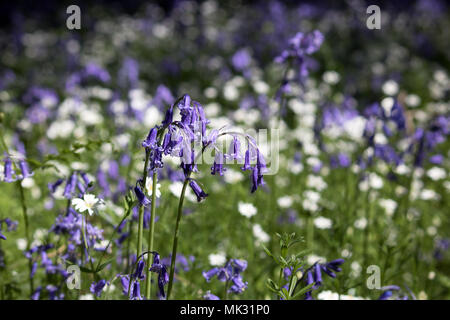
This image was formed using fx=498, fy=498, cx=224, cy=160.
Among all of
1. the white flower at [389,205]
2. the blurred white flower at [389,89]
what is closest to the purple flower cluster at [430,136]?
the white flower at [389,205]

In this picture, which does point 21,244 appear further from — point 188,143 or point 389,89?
point 389,89

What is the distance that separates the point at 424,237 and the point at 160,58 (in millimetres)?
5071

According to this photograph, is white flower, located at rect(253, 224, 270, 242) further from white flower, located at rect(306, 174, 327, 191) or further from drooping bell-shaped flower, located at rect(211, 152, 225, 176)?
drooping bell-shaped flower, located at rect(211, 152, 225, 176)

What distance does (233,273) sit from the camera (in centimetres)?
227

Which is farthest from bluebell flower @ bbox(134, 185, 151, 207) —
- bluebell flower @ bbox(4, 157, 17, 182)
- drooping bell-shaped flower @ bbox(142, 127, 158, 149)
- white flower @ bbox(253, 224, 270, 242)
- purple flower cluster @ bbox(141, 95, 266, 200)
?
white flower @ bbox(253, 224, 270, 242)

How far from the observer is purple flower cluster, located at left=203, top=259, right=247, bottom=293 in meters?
2.20

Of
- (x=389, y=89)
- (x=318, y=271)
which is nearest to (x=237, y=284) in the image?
(x=318, y=271)

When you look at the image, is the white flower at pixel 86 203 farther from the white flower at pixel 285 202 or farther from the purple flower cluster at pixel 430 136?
the purple flower cluster at pixel 430 136

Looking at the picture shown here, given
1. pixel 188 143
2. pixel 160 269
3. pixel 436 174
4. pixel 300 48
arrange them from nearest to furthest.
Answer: pixel 188 143 < pixel 160 269 < pixel 300 48 < pixel 436 174

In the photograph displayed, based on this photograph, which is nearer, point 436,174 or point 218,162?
point 218,162

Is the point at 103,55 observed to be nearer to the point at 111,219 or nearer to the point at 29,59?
the point at 29,59

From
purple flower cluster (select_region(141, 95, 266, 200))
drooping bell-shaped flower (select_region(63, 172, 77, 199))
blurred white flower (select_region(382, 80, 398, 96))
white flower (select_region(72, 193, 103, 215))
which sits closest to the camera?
purple flower cluster (select_region(141, 95, 266, 200))

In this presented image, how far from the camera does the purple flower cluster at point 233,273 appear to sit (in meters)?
2.20

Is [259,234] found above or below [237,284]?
above
